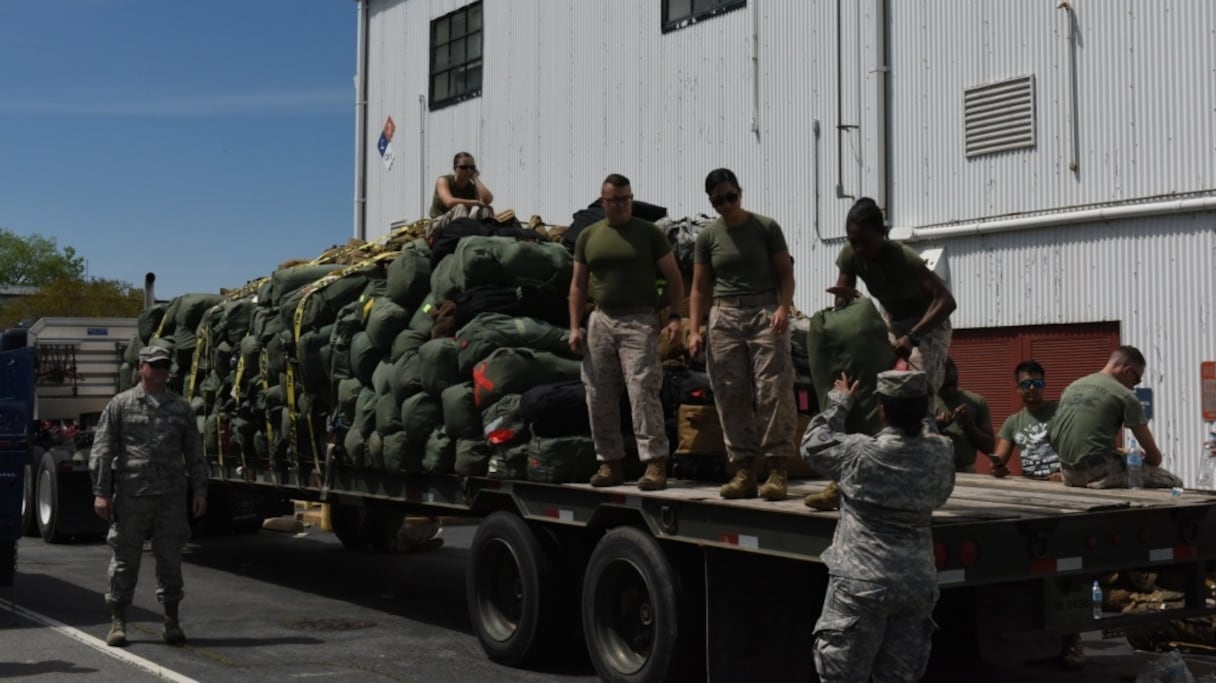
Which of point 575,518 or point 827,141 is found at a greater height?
point 827,141

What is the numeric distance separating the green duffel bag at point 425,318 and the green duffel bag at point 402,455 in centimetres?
73

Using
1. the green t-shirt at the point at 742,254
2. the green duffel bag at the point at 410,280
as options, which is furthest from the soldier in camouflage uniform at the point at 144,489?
the green t-shirt at the point at 742,254

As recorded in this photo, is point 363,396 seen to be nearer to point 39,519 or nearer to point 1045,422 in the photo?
point 1045,422

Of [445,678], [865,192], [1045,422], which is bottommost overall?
[445,678]

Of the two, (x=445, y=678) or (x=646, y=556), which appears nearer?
(x=646, y=556)

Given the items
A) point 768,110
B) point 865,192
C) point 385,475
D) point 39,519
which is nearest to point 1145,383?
point 865,192

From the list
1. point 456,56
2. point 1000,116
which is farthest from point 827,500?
point 456,56

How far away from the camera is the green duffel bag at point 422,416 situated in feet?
30.0

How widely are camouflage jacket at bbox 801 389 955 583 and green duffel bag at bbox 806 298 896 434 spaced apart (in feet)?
4.06

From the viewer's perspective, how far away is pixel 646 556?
7.27 meters

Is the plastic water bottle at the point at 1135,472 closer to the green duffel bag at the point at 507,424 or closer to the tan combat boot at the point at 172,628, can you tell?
the green duffel bag at the point at 507,424

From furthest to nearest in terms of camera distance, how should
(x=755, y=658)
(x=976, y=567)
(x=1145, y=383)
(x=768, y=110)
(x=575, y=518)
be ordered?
1. (x=768, y=110)
2. (x=1145, y=383)
3. (x=575, y=518)
4. (x=755, y=658)
5. (x=976, y=567)

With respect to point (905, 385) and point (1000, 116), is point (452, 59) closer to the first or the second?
point (1000, 116)

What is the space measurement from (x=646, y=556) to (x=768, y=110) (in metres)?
11.2
